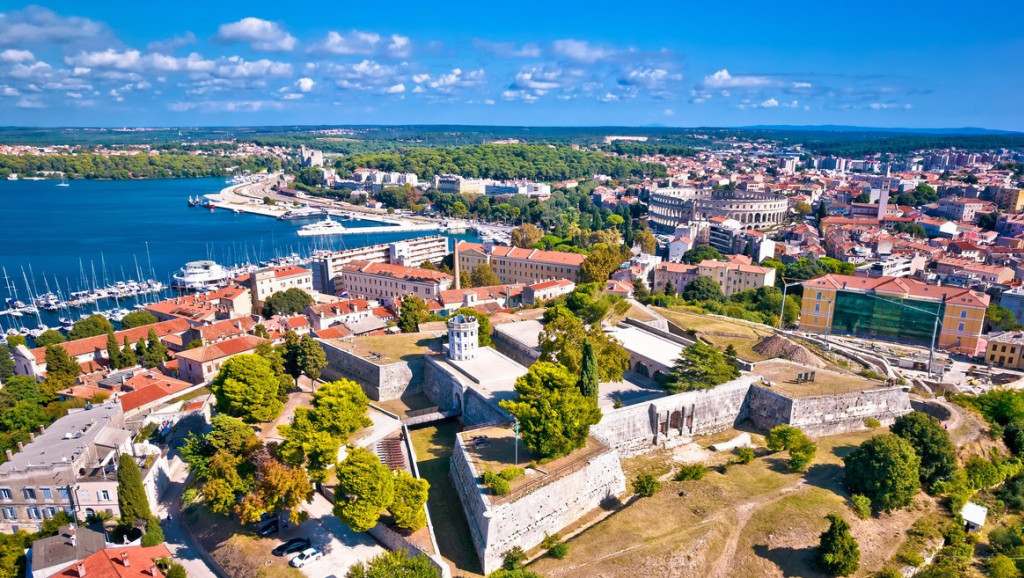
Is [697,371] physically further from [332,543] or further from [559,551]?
[332,543]

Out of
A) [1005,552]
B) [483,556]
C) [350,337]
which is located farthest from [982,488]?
[350,337]

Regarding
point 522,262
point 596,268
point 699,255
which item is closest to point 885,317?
point 596,268

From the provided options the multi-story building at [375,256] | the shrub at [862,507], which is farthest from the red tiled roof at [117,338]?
the shrub at [862,507]

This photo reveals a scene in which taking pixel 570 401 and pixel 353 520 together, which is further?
pixel 570 401

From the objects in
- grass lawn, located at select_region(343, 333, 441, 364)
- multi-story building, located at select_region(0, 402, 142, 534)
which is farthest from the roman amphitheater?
multi-story building, located at select_region(0, 402, 142, 534)

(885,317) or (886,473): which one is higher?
(886,473)

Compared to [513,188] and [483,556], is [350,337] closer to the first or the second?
[483,556]

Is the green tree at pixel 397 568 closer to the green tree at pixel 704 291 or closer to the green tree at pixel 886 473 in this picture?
the green tree at pixel 886 473
